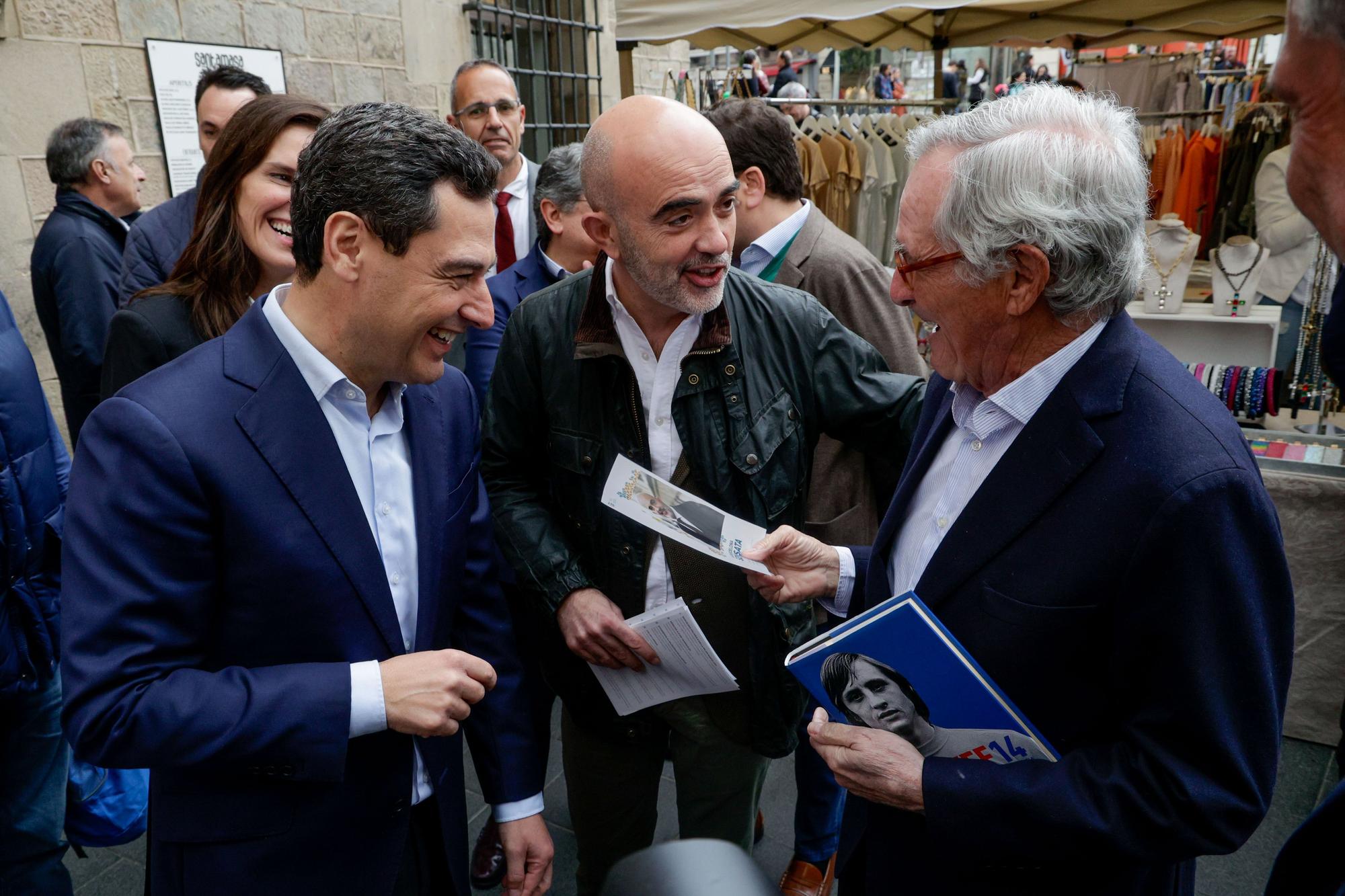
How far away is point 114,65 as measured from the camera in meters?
4.85

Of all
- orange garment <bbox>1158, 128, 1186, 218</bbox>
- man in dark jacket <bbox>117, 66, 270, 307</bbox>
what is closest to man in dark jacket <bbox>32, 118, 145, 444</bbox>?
man in dark jacket <bbox>117, 66, 270, 307</bbox>

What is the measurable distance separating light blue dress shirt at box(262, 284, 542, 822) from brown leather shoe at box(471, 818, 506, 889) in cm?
151

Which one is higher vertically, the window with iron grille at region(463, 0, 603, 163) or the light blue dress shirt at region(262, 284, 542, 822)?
the window with iron grille at region(463, 0, 603, 163)

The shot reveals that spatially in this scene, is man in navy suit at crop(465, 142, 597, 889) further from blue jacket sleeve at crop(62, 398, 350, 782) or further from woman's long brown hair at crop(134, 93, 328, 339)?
blue jacket sleeve at crop(62, 398, 350, 782)

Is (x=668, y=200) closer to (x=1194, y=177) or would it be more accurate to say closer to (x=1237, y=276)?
(x=1237, y=276)

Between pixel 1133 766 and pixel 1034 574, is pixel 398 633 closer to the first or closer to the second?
pixel 1034 574

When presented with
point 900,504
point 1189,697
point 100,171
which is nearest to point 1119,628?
point 1189,697

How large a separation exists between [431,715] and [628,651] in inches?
26.7

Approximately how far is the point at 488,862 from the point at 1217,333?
505cm

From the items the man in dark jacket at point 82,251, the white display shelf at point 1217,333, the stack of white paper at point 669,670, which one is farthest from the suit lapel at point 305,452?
the white display shelf at point 1217,333

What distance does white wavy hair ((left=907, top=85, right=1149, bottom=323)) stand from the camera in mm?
1271

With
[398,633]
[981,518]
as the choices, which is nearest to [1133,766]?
[981,518]

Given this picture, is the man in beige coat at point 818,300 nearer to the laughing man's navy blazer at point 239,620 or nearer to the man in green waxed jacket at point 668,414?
the man in green waxed jacket at point 668,414

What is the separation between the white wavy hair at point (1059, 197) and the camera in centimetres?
127
